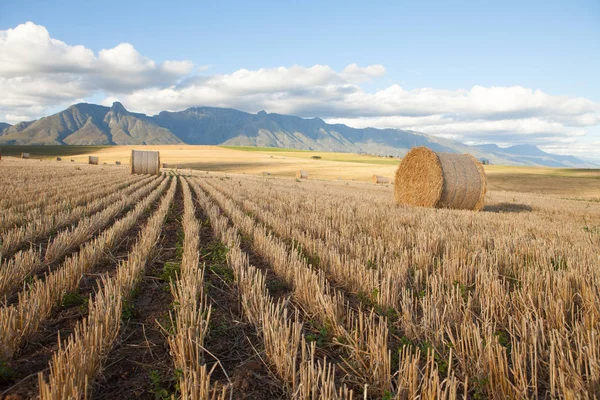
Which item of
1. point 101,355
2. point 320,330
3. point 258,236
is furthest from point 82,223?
point 320,330

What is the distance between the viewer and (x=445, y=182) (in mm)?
14000

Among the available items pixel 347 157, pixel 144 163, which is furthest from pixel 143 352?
pixel 347 157

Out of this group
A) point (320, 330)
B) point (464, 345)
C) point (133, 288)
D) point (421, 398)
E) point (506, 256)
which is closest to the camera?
point (421, 398)

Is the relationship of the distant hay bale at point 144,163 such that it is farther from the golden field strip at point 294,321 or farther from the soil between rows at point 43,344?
the soil between rows at point 43,344

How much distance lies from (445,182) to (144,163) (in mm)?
24147

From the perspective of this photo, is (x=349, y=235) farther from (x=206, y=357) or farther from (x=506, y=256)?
(x=206, y=357)

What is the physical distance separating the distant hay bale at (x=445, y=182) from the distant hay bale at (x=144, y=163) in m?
21.8

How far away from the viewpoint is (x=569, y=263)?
459cm

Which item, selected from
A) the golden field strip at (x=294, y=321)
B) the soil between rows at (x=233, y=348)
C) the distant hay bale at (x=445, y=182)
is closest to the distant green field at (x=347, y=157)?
the distant hay bale at (x=445, y=182)

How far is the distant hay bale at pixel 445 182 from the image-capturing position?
14.0 m

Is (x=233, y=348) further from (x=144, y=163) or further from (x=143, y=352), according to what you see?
(x=144, y=163)

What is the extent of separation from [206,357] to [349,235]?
473 cm

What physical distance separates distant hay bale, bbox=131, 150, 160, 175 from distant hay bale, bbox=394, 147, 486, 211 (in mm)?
21815

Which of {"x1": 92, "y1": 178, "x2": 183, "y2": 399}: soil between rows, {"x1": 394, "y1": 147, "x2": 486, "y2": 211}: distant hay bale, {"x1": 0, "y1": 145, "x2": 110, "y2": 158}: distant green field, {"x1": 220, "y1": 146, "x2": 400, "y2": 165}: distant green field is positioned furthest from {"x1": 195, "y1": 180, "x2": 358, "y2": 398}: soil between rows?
{"x1": 0, "y1": 145, "x2": 110, "y2": 158}: distant green field
